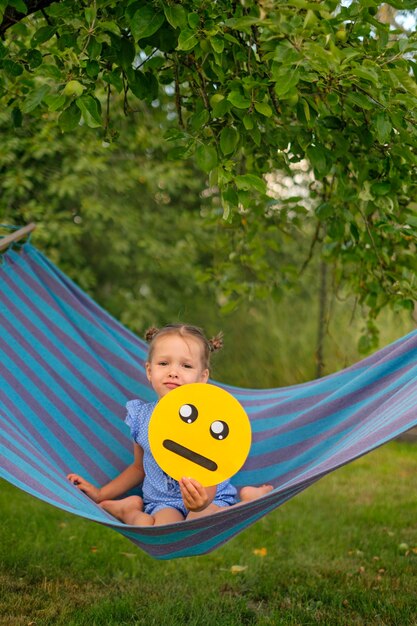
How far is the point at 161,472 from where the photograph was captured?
7.54ft

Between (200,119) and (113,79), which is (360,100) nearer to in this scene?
(200,119)

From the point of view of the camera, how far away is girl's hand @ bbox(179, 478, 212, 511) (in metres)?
1.97

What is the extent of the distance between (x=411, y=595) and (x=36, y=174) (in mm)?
3204

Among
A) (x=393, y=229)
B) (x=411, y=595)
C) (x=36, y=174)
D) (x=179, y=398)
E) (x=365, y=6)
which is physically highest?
(x=36, y=174)

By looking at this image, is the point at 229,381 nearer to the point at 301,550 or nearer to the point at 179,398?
the point at 301,550

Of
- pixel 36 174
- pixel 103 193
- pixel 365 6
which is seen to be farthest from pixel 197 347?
pixel 103 193

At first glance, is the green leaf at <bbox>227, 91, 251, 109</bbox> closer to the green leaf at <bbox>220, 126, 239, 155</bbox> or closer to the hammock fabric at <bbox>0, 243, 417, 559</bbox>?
the green leaf at <bbox>220, 126, 239, 155</bbox>

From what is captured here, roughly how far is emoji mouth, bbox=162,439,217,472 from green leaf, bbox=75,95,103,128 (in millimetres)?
793

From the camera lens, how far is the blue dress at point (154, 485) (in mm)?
2248

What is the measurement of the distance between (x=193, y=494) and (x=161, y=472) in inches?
13.0

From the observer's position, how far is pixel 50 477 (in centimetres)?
190

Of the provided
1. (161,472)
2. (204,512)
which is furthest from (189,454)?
(161,472)

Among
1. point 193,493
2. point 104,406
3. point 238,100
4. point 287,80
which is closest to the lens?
point 287,80

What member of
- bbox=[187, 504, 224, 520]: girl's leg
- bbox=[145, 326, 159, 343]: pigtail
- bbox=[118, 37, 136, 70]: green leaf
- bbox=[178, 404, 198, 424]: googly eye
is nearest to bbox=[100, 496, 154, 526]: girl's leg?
bbox=[187, 504, 224, 520]: girl's leg
